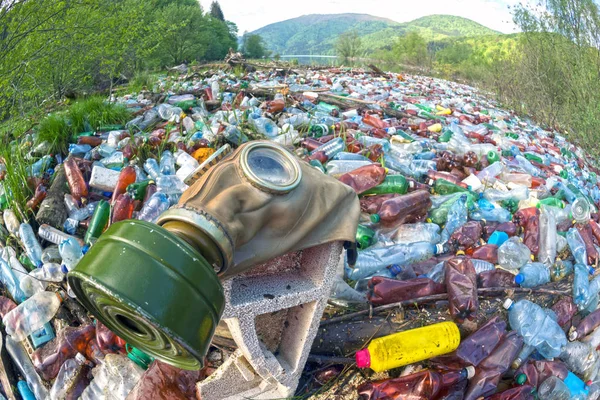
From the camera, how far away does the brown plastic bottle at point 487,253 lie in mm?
2836

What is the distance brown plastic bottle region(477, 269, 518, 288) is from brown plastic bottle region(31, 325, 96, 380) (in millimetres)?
2214

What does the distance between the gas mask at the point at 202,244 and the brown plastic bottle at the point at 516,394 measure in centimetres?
120

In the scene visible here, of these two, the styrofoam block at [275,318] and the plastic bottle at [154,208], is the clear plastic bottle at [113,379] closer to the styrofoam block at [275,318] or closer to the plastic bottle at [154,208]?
the styrofoam block at [275,318]

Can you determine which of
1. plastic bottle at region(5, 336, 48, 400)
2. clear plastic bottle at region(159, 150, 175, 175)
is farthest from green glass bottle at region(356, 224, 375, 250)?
plastic bottle at region(5, 336, 48, 400)

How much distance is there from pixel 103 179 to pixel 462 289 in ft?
8.53

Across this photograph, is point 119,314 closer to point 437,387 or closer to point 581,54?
point 437,387

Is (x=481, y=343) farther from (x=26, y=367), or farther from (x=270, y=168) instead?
(x=26, y=367)

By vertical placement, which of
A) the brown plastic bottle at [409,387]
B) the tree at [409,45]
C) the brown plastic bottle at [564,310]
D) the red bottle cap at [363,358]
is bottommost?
the brown plastic bottle at [564,310]

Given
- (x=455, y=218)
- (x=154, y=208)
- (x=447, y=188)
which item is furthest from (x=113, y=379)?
(x=447, y=188)

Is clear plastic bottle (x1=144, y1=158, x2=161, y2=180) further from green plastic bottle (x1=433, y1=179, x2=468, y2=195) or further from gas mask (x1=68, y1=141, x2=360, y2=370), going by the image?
green plastic bottle (x1=433, y1=179, x2=468, y2=195)

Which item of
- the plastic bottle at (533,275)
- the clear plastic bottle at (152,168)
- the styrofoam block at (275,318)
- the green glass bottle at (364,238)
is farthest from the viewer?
the clear plastic bottle at (152,168)

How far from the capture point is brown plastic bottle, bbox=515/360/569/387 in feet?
7.18

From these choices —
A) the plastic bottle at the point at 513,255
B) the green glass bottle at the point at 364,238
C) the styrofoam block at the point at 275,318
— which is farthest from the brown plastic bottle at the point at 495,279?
the styrofoam block at the point at 275,318

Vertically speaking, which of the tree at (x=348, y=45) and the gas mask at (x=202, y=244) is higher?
the tree at (x=348, y=45)
